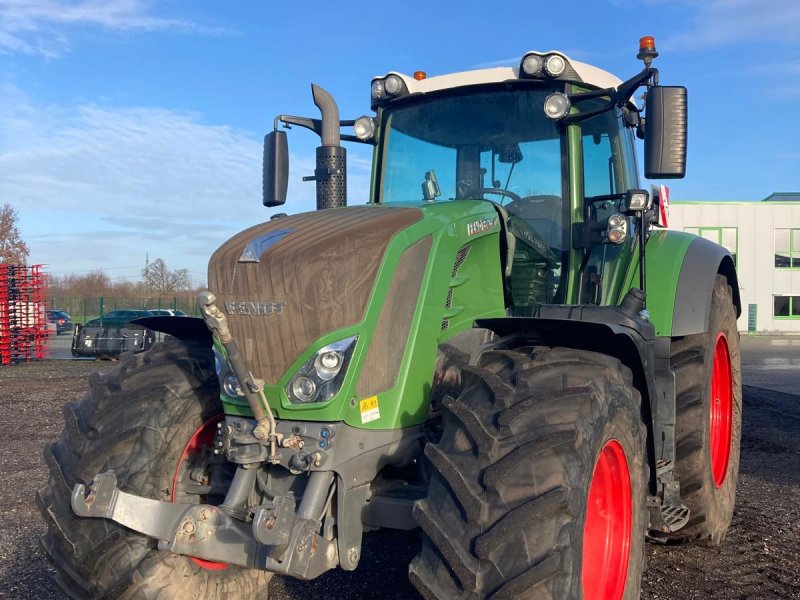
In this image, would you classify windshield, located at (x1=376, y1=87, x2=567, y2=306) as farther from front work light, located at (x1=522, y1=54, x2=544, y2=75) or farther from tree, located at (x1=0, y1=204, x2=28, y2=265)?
tree, located at (x1=0, y1=204, x2=28, y2=265)

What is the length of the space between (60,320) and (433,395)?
3992 cm

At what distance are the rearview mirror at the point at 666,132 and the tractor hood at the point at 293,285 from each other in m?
1.48

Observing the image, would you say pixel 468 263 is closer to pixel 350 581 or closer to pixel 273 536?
pixel 273 536

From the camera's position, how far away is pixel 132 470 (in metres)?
3.49

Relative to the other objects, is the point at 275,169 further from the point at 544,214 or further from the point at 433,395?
the point at 433,395

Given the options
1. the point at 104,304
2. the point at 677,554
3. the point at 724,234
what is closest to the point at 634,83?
the point at 677,554

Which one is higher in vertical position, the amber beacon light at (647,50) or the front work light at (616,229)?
the amber beacon light at (647,50)

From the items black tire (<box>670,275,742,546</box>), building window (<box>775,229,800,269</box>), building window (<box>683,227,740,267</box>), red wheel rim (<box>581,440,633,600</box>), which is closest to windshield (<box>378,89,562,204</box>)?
black tire (<box>670,275,742,546</box>)

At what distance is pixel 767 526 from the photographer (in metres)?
5.46

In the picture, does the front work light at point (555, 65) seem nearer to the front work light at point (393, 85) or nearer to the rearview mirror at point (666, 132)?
the rearview mirror at point (666, 132)

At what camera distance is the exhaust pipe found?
4781 millimetres

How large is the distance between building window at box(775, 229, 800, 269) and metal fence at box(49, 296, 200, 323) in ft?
92.3

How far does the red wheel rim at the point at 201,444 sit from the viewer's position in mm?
3533

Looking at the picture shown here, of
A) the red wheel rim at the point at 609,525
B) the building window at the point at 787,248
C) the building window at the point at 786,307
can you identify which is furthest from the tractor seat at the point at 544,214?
the building window at the point at 786,307
